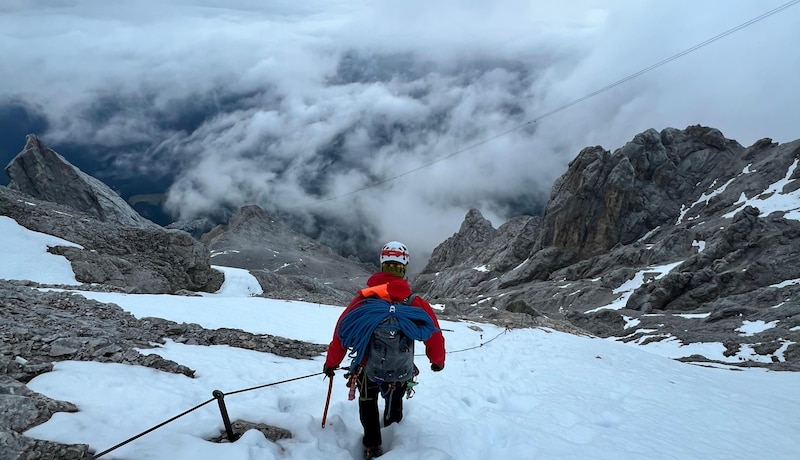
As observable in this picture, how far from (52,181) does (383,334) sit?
308 feet

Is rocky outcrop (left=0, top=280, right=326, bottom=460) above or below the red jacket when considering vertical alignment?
below

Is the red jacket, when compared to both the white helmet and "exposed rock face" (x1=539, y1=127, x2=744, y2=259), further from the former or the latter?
"exposed rock face" (x1=539, y1=127, x2=744, y2=259)

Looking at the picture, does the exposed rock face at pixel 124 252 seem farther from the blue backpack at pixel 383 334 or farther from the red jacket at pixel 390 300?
the blue backpack at pixel 383 334

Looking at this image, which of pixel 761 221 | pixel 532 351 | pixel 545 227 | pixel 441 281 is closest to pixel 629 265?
pixel 761 221

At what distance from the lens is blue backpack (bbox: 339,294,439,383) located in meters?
5.82

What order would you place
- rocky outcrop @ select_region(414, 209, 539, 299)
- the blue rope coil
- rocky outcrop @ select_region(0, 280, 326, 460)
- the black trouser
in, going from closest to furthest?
1. rocky outcrop @ select_region(0, 280, 326, 460)
2. the blue rope coil
3. the black trouser
4. rocky outcrop @ select_region(414, 209, 539, 299)

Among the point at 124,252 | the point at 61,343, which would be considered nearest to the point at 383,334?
the point at 61,343

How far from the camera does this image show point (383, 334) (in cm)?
580

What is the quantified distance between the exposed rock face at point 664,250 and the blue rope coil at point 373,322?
1273 inches

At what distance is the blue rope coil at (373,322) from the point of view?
5816mm

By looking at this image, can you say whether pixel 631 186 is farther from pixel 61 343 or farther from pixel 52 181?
pixel 61 343

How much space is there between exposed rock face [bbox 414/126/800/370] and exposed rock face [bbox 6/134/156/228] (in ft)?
207

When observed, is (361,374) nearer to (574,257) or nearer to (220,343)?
(220,343)

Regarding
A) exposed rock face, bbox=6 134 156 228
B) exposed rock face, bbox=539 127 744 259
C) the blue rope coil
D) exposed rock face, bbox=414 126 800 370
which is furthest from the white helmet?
exposed rock face, bbox=539 127 744 259
